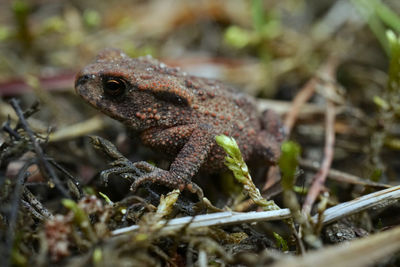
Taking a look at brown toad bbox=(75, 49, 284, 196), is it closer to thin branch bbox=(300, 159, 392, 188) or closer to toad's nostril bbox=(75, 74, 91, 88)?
toad's nostril bbox=(75, 74, 91, 88)

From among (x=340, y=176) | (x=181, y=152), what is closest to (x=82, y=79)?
(x=181, y=152)

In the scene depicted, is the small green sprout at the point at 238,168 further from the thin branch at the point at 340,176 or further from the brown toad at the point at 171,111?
the thin branch at the point at 340,176

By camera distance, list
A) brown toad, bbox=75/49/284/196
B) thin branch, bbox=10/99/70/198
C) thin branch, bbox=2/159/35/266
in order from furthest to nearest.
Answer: brown toad, bbox=75/49/284/196
thin branch, bbox=10/99/70/198
thin branch, bbox=2/159/35/266

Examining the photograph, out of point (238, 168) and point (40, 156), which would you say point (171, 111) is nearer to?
point (238, 168)

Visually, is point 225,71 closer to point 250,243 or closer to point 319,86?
point 319,86

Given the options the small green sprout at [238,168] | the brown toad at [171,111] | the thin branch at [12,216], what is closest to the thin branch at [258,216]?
the small green sprout at [238,168]

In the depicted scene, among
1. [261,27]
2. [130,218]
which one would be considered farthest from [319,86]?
[130,218]

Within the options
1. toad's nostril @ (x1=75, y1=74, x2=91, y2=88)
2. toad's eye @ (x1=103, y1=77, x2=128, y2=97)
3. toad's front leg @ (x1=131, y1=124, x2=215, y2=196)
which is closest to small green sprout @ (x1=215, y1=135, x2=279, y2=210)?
toad's front leg @ (x1=131, y1=124, x2=215, y2=196)
